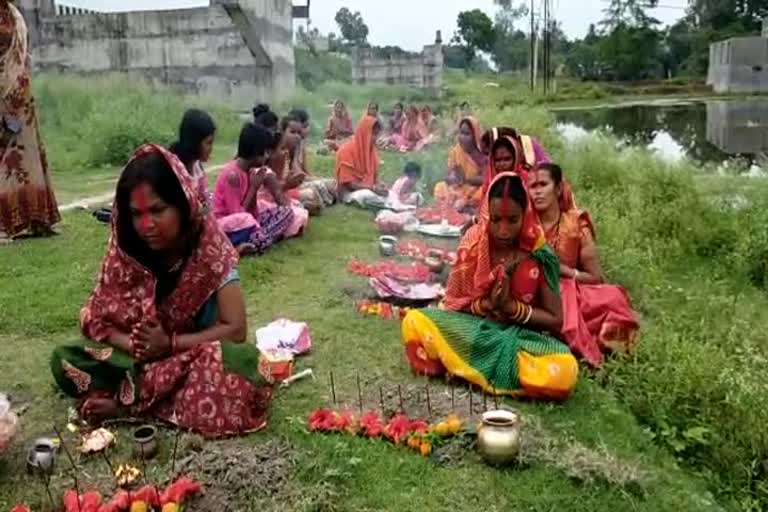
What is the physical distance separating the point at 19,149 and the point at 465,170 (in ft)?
14.9

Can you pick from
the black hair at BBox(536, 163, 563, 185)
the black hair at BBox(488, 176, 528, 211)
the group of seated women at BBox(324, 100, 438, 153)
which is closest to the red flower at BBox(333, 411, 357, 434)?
the black hair at BBox(488, 176, 528, 211)

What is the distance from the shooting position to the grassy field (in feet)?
10.00

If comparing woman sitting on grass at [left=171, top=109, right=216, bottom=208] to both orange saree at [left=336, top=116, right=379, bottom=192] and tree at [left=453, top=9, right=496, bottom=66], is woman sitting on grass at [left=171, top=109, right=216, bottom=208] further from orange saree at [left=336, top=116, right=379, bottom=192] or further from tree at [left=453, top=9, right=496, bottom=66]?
tree at [left=453, top=9, right=496, bottom=66]

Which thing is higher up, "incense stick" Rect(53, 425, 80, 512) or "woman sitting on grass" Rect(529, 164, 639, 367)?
"woman sitting on grass" Rect(529, 164, 639, 367)

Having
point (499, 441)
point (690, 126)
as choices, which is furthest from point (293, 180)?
point (690, 126)

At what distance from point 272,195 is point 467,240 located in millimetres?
3323

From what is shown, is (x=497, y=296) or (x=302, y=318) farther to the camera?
(x=302, y=318)

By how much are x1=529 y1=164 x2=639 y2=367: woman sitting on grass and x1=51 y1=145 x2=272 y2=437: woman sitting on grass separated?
1915 mm

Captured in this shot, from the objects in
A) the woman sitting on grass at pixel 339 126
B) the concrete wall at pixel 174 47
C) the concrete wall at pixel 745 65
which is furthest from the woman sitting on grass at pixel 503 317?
the concrete wall at pixel 745 65

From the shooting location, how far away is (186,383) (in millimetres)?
3381

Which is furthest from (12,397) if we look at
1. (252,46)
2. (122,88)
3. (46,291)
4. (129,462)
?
(252,46)

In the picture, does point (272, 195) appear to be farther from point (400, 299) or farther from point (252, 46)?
point (252, 46)

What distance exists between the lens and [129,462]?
124 inches

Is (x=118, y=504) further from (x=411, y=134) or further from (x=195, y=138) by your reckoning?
(x=411, y=134)
